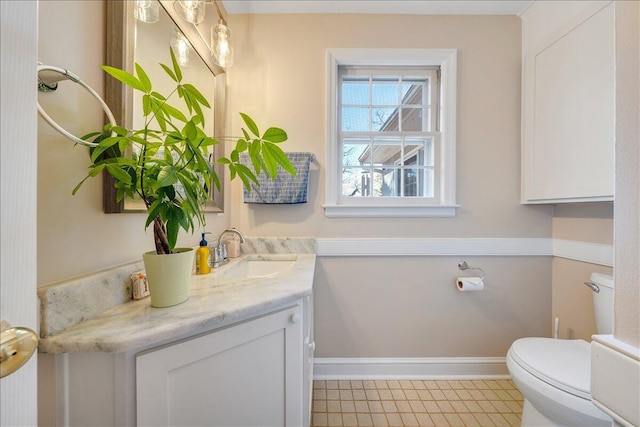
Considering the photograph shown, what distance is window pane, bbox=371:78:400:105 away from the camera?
175 centimetres

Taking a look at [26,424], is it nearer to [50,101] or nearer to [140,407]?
[140,407]

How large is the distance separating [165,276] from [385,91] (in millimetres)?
1723

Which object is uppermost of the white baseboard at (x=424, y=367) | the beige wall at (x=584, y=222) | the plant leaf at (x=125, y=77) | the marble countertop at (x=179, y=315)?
the plant leaf at (x=125, y=77)

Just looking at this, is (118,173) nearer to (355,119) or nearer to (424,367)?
(355,119)

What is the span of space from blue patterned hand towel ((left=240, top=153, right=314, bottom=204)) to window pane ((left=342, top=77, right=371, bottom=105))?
0.54 meters

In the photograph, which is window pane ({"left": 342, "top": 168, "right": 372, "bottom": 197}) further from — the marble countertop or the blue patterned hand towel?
the marble countertop

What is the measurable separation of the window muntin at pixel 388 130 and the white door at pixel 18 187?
59.7 inches

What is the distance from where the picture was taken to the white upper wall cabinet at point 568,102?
119cm

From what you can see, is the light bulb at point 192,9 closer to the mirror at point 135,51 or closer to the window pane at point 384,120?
the mirror at point 135,51

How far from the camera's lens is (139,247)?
90 cm

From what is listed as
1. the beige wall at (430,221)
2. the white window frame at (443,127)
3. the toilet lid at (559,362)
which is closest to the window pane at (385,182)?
the white window frame at (443,127)

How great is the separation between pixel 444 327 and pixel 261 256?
130cm

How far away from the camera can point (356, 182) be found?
68.7 inches

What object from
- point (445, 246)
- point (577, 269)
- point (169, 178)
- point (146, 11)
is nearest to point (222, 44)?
point (146, 11)
